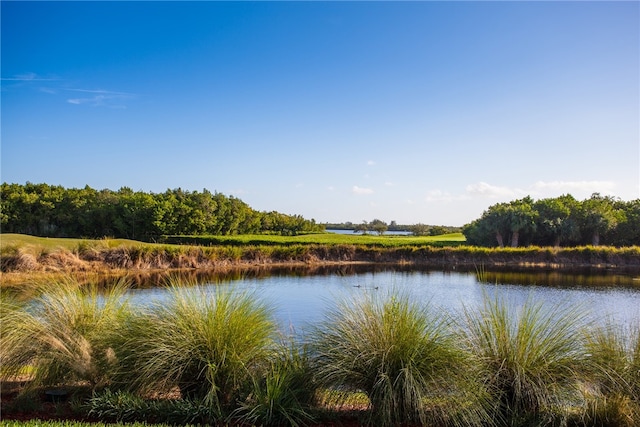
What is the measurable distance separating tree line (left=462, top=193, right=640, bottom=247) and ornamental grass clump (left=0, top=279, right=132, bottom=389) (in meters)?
42.5

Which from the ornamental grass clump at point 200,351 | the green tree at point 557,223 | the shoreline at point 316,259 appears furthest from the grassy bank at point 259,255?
the ornamental grass clump at point 200,351

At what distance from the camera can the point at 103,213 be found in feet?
145

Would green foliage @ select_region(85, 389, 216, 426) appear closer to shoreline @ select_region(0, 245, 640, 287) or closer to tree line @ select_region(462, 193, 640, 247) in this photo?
shoreline @ select_region(0, 245, 640, 287)

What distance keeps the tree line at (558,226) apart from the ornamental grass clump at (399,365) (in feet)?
135

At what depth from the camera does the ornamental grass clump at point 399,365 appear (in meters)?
4.50

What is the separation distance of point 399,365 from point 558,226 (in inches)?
1719

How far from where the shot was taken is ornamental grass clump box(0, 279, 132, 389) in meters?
5.29

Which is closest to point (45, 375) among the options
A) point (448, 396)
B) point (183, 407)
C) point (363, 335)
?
point (183, 407)

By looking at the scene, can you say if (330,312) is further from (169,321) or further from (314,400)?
(169,321)

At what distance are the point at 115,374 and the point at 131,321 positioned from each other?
635 mm

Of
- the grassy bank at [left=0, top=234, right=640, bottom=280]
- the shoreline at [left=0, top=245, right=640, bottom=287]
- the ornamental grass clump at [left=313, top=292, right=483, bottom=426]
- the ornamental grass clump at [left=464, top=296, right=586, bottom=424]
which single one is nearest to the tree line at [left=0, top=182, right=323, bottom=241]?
the grassy bank at [left=0, top=234, right=640, bottom=280]

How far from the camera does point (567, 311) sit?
219 inches

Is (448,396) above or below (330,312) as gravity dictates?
below

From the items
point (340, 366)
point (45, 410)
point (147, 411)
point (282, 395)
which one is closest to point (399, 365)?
point (340, 366)
